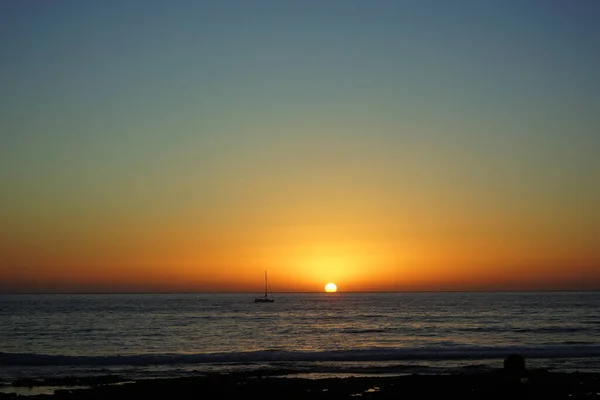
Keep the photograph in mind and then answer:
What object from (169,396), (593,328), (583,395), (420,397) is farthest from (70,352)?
(593,328)

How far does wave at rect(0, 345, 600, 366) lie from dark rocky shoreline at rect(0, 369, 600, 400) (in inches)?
475

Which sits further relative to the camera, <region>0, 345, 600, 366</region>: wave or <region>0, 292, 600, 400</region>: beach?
<region>0, 345, 600, 366</region>: wave

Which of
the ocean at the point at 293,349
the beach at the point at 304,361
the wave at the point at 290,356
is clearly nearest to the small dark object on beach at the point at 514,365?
the beach at the point at 304,361

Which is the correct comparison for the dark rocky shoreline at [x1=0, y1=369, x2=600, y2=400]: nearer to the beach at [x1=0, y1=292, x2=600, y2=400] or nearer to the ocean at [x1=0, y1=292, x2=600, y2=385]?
the beach at [x1=0, y1=292, x2=600, y2=400]

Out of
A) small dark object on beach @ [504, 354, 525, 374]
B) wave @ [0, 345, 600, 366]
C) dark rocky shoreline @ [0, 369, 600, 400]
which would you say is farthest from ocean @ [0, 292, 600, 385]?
small dark object on beach @ [504, 354, 525, 374]

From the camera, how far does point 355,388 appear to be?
86.9 ft

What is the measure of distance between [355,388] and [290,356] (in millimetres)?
18307

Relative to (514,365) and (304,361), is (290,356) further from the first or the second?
(514,365)

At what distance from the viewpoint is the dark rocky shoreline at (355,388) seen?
24438 millimetres

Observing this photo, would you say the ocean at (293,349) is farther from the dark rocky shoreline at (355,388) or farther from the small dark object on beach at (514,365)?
the small dark object on beach at (514,365)

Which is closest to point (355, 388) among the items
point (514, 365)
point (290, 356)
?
point (514, 365)

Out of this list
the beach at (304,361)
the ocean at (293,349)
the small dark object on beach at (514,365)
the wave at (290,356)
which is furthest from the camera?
the wave at (290,356)

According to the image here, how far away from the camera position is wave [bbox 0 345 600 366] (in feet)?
138

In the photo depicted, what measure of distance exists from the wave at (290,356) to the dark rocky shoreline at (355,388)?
12066 mm
